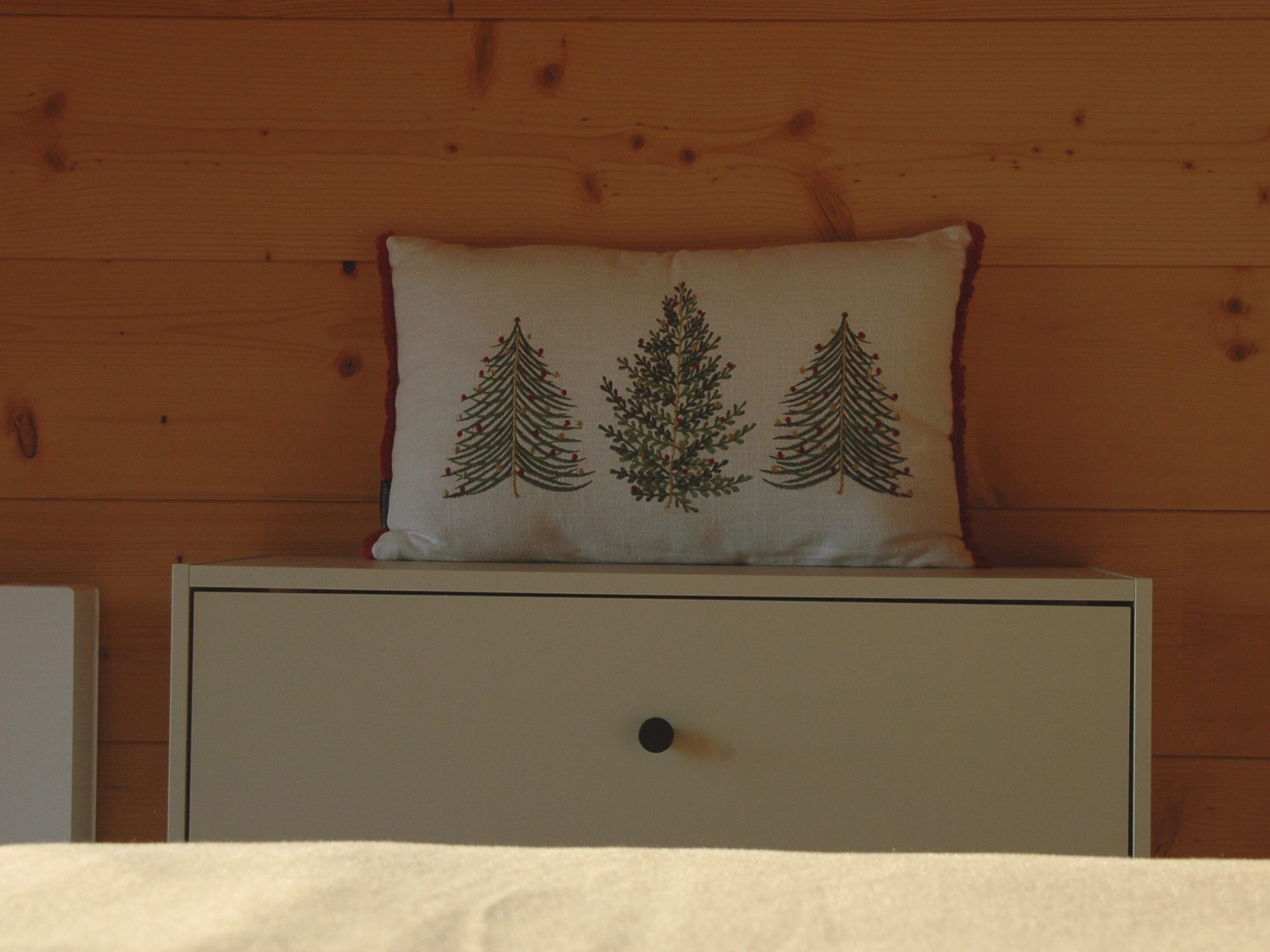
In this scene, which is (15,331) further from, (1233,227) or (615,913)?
(1233,227)

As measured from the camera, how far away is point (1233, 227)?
119 centimetres

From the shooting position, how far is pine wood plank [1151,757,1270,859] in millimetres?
1174

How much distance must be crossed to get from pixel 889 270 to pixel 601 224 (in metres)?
0.35

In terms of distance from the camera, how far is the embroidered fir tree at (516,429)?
1031mm

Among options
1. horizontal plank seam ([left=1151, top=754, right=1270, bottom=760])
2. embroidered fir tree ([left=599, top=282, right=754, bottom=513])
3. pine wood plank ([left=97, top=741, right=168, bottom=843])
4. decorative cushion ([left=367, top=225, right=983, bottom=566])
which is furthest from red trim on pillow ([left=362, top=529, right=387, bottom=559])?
horizontal plank seam ([left=1151, top=754, right=1270, bottom=760])

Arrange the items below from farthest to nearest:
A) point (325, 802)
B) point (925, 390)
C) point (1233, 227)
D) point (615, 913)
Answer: point (1233, 227), point (925, 390), point (325, 802), point (615, 913)

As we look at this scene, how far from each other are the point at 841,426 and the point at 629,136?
45 cm

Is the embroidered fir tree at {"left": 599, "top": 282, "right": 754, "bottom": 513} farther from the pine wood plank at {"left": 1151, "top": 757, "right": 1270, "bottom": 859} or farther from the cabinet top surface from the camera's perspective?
the pine wood plank at {"left": 1151, "top": 757, "right": 1270, "bottom": 859}

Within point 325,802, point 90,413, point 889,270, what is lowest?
point 325,802

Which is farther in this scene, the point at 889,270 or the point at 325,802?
the point at 889,270

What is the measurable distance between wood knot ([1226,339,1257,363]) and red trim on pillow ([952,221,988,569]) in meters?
0.32

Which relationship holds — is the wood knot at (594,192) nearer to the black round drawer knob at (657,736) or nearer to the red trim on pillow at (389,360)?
the red trim on pillow at (389,360)

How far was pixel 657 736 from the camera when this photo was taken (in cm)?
83

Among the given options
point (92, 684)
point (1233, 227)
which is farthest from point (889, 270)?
point (92, 684)
